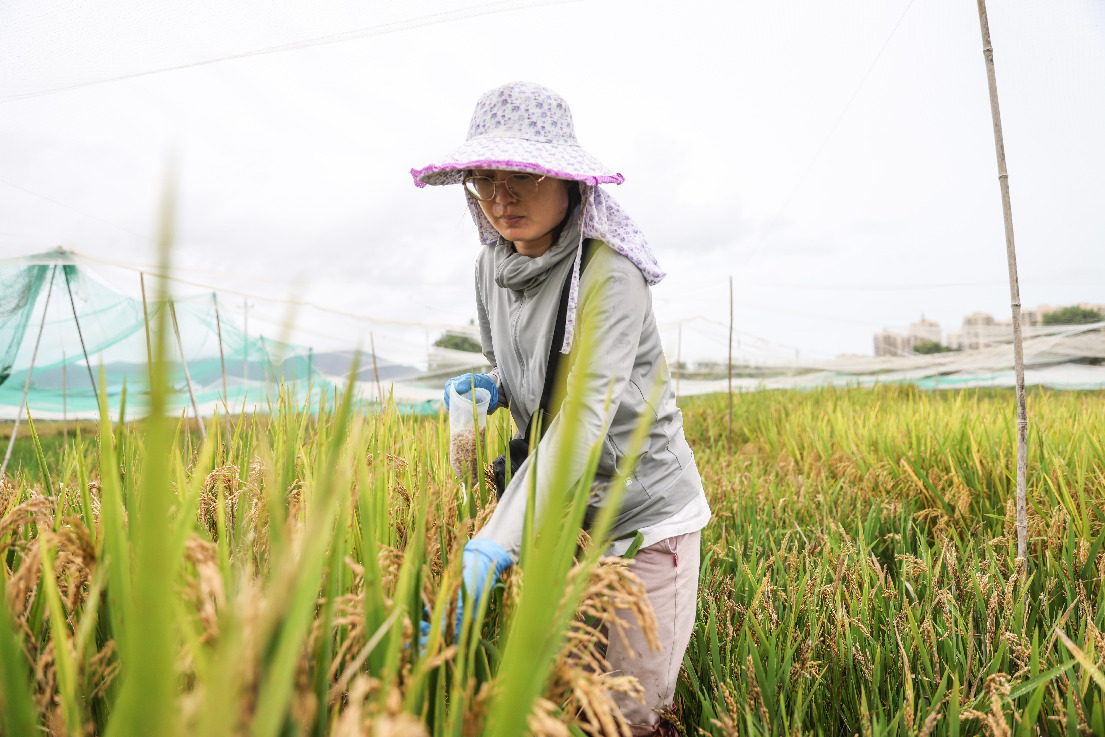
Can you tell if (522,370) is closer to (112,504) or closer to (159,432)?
(112,504)

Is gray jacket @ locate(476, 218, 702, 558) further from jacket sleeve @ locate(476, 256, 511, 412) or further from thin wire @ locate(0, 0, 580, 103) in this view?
thin wire @ locate(0, 0, 580, 103)

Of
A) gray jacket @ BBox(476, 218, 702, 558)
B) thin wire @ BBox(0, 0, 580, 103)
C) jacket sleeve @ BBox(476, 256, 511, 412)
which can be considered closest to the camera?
gray jacket @ BBox(476, 218, 702, 558)

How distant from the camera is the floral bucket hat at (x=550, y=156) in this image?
1.38m

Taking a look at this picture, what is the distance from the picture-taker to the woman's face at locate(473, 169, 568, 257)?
1504 mm

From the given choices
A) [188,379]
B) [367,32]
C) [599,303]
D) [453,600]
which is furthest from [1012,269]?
[367,32]

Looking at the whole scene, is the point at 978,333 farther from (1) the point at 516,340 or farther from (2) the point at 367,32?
(1) the point at 516,340

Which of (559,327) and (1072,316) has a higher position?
(1072,316)

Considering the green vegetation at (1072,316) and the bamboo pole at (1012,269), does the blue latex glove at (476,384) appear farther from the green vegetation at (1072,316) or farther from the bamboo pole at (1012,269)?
the green vegetation at (1072,316)

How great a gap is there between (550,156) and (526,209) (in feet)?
0.50

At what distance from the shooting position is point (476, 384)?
1780 millimetres

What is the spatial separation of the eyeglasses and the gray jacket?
0.48 feet

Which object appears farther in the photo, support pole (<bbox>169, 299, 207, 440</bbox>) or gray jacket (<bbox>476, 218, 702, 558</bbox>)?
gray jacket (<bbox>476, 218, 702, 558</bbox>)

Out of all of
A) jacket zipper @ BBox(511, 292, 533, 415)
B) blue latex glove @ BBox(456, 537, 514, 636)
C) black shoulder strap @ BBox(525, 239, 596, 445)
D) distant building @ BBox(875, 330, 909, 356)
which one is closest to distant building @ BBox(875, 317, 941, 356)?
distant building @ BBox(875, 330, 909, 356)

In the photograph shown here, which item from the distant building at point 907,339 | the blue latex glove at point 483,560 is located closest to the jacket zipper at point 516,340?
the blue latex glove at point 483,560
